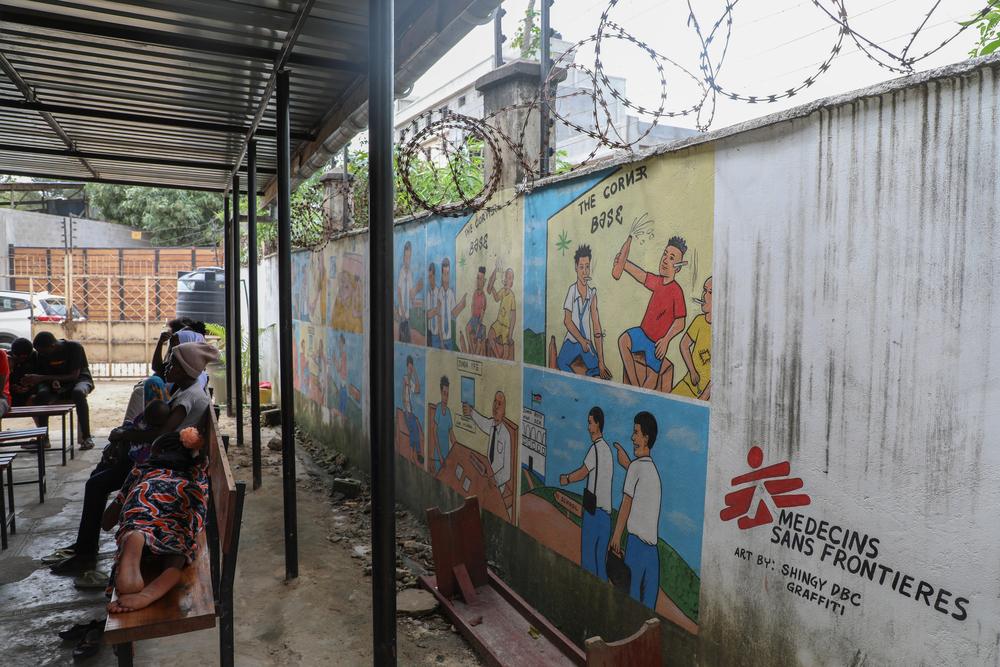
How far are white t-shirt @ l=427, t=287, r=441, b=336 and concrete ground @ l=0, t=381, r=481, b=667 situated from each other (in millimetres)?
1913

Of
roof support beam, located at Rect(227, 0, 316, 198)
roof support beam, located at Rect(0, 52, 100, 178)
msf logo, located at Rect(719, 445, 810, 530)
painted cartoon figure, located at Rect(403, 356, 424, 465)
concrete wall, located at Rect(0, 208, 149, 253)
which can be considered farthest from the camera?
concrete wall, located at Rect(0, 208, 149, 253)

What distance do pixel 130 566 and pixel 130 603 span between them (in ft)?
0.54

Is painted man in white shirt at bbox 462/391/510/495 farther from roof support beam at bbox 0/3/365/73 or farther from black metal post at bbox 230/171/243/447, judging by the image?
black metal post at bbox 230/171/243/447

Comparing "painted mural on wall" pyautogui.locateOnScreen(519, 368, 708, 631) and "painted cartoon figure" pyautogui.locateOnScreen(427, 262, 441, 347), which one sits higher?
"painted cartoon figure" pyautogui.locateOnScreen(427, 262, 441, 347)

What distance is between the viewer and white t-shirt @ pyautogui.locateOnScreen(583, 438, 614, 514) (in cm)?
373

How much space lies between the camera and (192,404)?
13.1ft

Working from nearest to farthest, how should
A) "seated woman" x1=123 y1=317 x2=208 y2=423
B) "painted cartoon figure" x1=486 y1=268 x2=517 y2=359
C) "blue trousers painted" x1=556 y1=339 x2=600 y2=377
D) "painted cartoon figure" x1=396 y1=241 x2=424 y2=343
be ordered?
"blue trousers painted" x1=556 y1=339 x2=600 y2=377 → "seated woman" x1=123 y1=317 x2=208 y2=423 → "painted cartoon figure" x1=486 y1=268 x2=517 y2=359 → "painted cartoon figure" x1=396 y1=241 x2=424 y2=343

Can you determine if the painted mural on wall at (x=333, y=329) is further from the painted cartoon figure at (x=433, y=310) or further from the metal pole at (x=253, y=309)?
the painted cartoon figure at (x=433, y=310)

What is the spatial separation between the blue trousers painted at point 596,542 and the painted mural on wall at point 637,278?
0.80 meters

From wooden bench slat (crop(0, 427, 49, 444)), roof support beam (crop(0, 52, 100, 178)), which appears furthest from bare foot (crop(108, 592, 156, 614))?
roof support beam (crop(0, 52, 100, 178))

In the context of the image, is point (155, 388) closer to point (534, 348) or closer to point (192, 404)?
point (192, 404)

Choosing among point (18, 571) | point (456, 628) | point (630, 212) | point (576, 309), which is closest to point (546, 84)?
point (630, 212)

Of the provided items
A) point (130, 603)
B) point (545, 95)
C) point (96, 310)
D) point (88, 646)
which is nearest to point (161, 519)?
point (130, 603)

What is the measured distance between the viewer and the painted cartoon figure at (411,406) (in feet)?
20.8
